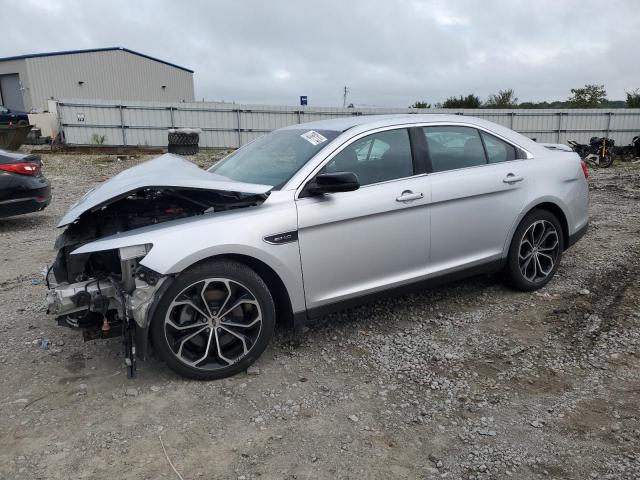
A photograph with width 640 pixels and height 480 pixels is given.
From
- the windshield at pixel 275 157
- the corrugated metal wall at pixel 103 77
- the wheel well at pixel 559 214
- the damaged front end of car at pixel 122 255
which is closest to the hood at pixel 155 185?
the damaged front end of car at pixel 122 255

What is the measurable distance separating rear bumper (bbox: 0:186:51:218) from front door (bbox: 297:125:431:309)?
6227 millimetres

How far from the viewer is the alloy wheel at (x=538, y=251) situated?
15.2ft

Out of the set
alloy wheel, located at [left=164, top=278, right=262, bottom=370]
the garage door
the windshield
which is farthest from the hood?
the garage door

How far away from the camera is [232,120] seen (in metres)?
22.2

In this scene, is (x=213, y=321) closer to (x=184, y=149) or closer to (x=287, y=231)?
(x=287, y=231)

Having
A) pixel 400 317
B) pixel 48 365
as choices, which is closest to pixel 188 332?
pixel 48 365

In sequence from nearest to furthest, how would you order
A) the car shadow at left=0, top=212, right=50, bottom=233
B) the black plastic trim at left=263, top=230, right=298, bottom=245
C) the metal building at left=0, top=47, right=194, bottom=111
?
the black plastic trim at left=263, top=230, right=298, bottom=245, the car shadow at left=0, top=212, right=50, bottom=233, the metal building at left=0, top=47, right=194, bottom=111

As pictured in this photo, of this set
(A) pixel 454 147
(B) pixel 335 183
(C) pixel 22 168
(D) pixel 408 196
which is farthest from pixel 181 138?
(B) pixel 335 183

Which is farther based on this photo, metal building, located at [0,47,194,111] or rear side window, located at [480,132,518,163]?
metal building, located at [0,47,194,111]

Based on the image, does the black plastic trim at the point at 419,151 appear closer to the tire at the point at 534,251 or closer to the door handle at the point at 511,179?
the door handle at the point at 511,179

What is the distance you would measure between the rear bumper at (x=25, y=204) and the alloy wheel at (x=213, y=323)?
6.02 m

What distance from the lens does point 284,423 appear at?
2930mm

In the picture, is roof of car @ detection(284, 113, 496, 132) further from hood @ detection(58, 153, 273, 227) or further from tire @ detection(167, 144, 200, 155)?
tire @ detection(167, 144, 200, 155)

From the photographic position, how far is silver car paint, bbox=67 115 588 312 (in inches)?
126
